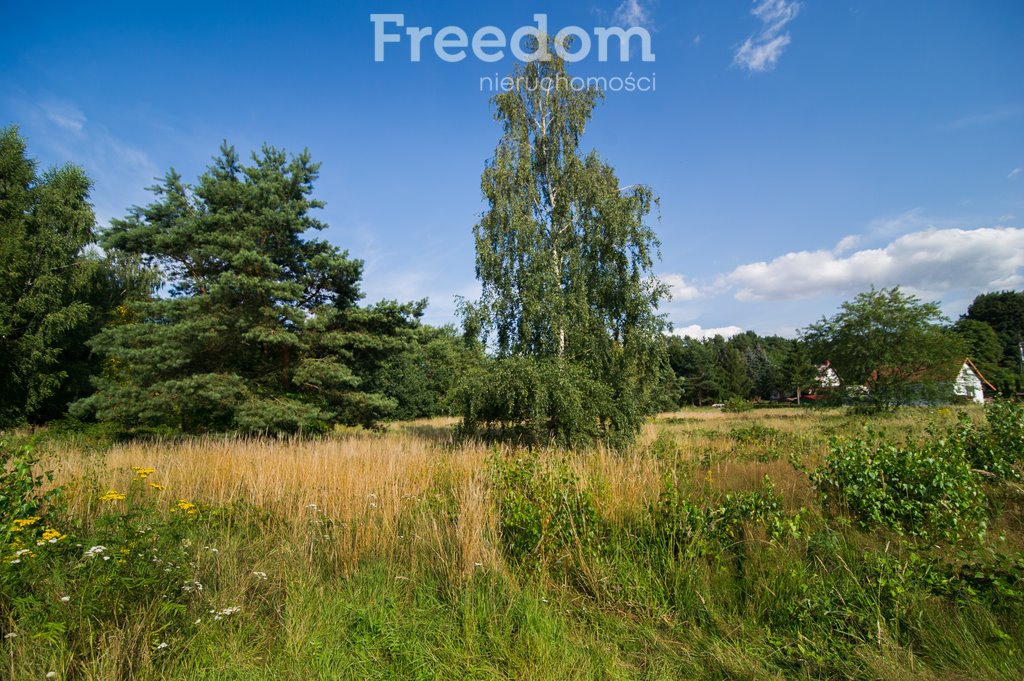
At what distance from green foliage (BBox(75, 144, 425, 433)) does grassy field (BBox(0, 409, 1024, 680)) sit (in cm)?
646

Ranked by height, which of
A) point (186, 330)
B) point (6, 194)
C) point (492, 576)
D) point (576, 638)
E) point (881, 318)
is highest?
point (6, 194)

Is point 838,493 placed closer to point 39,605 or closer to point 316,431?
point 39,605

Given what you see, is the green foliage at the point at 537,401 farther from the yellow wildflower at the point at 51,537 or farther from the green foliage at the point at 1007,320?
the green foliage at the point at 1007,320

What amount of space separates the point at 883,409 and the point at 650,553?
28.3m

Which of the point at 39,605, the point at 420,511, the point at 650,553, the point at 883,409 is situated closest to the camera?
the point at 39,605

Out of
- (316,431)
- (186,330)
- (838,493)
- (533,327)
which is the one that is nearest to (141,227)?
(186,330)

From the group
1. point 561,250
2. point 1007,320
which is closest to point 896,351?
point 561,250

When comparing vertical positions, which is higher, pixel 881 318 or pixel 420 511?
pixel 881 318

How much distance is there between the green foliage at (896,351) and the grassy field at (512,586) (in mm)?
25950

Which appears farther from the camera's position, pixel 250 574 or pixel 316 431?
pixel 316 431

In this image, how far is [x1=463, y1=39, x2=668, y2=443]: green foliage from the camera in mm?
14484

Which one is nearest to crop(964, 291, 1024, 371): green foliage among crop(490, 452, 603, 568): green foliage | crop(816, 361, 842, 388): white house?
crop(816, 361, 842, 388): white house

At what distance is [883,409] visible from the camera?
24438 mm

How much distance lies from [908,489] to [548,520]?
10.7 feet
